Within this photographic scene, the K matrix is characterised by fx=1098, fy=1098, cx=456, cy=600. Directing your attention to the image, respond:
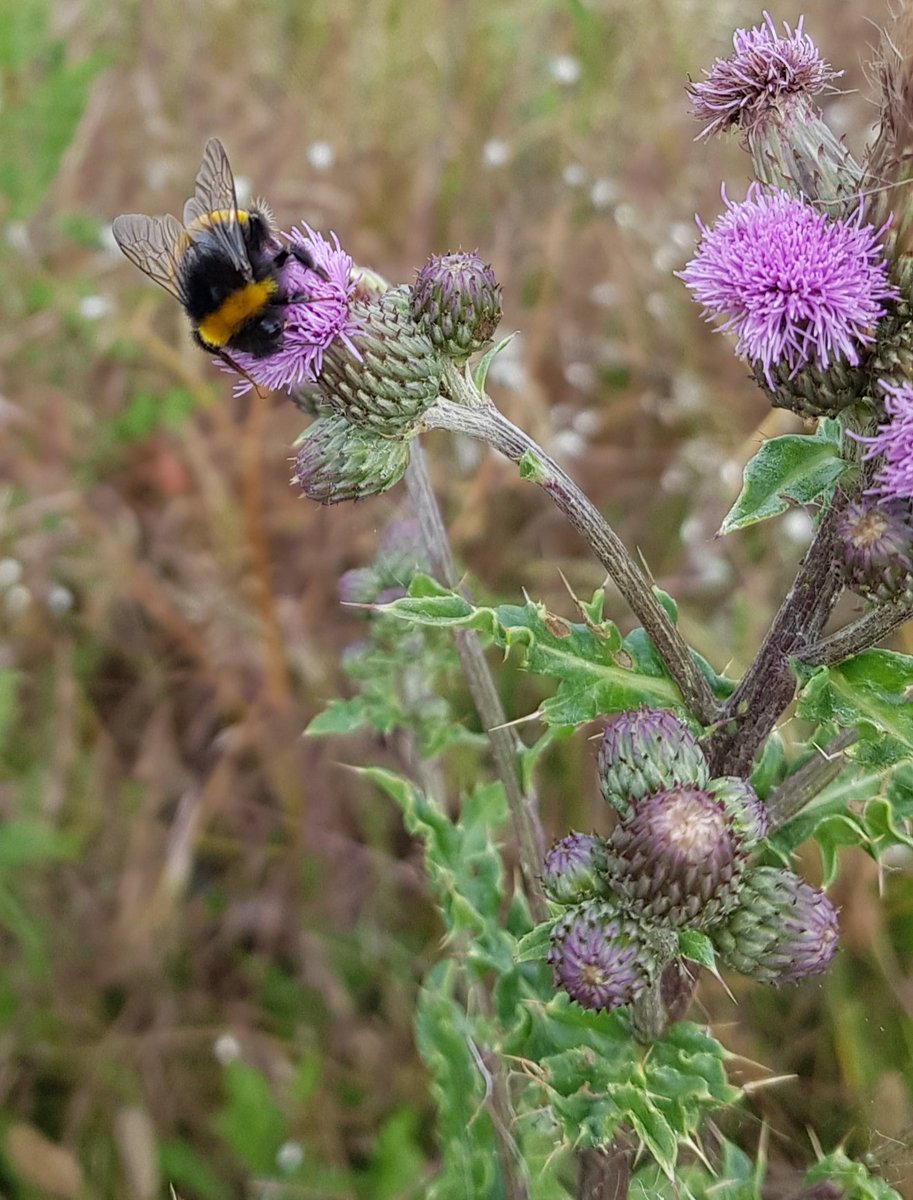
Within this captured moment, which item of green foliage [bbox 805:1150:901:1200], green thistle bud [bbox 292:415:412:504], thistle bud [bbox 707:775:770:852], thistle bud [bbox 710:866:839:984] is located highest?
green thistle bud [bbox 292:415:412:504]

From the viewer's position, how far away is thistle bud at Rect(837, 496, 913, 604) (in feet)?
5.59

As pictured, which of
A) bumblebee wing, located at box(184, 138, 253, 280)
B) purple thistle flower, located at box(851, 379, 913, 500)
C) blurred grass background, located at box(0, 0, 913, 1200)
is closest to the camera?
purple thistle flower, located at box(851, 379, 913, 500)

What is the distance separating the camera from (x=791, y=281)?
1835 mm

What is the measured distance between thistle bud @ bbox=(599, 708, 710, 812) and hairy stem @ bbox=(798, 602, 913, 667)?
10.3 inches

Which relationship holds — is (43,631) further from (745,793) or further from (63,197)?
(745,793)

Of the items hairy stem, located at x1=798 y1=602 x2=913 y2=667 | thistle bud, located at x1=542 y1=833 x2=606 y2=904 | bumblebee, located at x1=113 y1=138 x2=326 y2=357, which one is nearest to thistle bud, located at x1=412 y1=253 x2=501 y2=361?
bumblebee, located at x1=113 y1=138 x2=326 y2=357

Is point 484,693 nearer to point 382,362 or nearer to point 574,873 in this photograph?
point 574,873

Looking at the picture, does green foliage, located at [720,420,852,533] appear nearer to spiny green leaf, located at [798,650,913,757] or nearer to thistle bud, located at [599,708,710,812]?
spiny green leaf, located at [798,650,913,757]

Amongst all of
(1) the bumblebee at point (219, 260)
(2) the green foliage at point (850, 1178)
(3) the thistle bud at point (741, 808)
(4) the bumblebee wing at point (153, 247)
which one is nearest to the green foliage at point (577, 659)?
(3) the thistle bud at point (741, 808)

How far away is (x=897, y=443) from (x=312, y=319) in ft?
3.78

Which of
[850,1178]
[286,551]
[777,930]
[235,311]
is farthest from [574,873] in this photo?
[286,551]

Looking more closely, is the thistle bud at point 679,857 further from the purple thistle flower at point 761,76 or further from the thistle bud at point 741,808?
the purple thistle flower at point 761,76

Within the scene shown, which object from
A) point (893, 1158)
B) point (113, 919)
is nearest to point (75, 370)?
point (113, 919)

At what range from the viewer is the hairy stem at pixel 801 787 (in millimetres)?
2146
